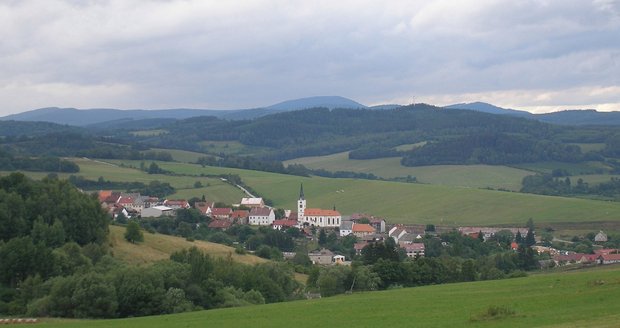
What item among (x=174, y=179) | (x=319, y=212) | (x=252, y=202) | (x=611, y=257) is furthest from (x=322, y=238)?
(x=174, y=179)

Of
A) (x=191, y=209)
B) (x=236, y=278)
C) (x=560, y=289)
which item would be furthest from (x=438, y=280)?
(x=191, y=209)

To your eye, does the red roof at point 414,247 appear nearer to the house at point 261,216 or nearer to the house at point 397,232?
the house at point 397,232

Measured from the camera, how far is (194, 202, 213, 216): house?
112887 millimetres

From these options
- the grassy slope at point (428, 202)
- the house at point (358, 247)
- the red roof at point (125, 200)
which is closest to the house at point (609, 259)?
the house at point (358, 247)

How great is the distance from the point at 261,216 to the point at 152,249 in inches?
1849

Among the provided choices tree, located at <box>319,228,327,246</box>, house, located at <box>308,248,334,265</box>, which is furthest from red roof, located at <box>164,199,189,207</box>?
house, located at <box>308,248,334,265</box>

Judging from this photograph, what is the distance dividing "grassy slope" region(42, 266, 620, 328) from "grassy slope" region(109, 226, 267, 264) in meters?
25.8

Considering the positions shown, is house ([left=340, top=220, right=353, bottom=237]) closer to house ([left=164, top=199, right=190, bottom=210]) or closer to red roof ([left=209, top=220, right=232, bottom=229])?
red roof ([left=209, top=220, right=232, bottom=229])

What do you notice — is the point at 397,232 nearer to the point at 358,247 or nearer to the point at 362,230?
the point at 362,230

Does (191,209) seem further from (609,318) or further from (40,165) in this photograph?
(609,318)

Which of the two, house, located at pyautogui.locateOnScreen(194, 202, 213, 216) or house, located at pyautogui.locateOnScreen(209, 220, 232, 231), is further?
house, located at pyautogui.locateOnScreen(194, 202, 213, 216)

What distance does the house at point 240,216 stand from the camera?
113m

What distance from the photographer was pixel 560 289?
3469cm

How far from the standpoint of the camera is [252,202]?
127 m
